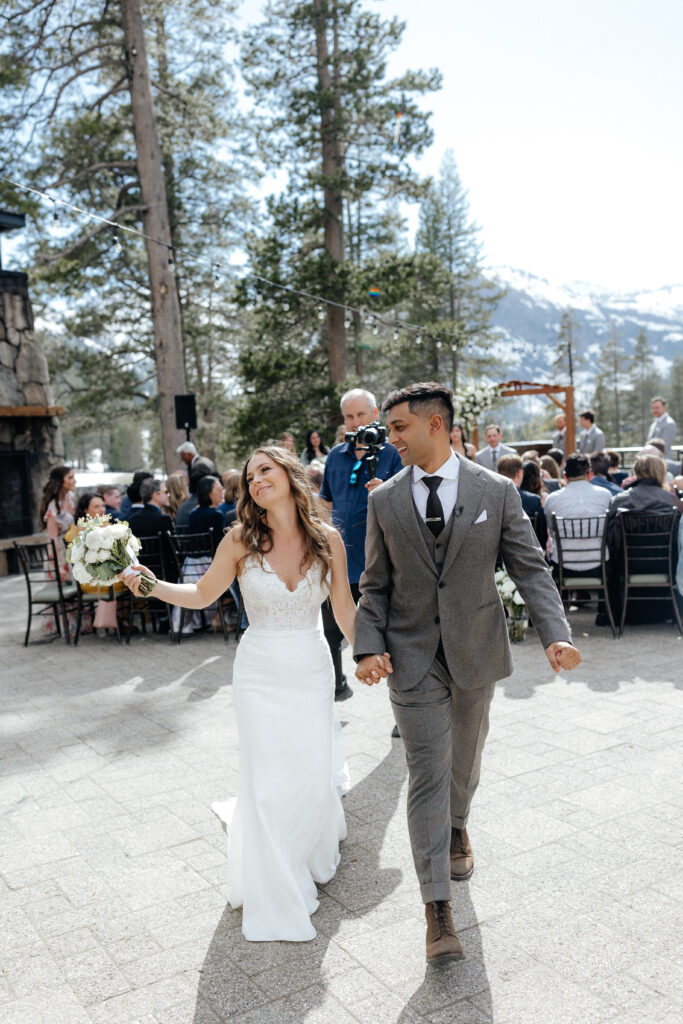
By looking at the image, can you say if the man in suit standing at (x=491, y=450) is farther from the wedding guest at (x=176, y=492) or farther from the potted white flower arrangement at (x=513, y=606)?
the potted white flower arrangement at (x=513, y=606)

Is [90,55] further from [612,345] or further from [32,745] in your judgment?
[612,345]

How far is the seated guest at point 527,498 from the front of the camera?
754 centimetres

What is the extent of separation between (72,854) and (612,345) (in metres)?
101

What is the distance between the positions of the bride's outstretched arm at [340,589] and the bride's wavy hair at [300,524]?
0.10 ft

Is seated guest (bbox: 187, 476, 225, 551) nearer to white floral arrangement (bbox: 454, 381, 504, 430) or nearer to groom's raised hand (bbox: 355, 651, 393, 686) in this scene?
groom's raised hand (bbox: 355, 651, 393, 686)

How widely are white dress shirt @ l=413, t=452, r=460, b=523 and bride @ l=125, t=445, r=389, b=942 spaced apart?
1.94ft

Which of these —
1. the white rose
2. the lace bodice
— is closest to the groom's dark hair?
the lace bodice

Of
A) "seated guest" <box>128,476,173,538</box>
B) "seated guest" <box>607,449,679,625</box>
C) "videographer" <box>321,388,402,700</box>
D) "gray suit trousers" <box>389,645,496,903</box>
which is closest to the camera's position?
"gray suit trousers" <box>389,645,496,903</box>

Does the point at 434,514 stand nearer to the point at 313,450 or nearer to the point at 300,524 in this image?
the point at 300,524

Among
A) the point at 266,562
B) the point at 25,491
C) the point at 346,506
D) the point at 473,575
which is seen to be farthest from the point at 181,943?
the point at 25,491

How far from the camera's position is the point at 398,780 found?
455 centimetres

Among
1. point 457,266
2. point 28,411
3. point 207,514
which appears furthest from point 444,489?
point 457,266

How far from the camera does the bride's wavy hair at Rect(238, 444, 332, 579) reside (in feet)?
11.5

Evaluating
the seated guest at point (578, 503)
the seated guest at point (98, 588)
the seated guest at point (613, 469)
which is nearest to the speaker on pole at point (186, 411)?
the seated guest at point (98, 588)
